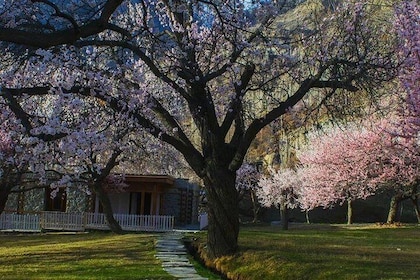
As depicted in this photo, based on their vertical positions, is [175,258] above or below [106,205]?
below

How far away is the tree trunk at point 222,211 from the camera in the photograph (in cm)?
1345

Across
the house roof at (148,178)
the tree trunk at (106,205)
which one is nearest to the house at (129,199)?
the house roof at (148,178)

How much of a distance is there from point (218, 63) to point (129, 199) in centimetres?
2234

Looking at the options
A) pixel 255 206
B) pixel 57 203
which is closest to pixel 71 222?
pixel 57 203

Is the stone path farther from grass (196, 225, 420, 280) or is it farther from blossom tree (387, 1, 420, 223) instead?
blossom tree (387, 1, 420, 223)

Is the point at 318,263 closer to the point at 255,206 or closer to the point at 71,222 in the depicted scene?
the point at 71,222

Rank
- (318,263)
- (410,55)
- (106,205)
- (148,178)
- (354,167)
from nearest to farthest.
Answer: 1. (318,263)
2. (410,55)
3. (106,205)
4. (354,167)
5. (148,178)

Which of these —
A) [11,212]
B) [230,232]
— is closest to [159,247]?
[230,232]

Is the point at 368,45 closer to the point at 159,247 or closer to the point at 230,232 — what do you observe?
the point at 230,232

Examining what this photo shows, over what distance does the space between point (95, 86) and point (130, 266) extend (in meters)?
5.05

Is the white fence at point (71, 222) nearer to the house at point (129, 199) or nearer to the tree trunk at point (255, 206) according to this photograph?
the house at point (129, 199)

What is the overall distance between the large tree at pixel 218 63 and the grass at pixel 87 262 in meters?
2.32

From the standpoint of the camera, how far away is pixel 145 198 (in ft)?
112

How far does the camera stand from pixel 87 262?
1377cm
